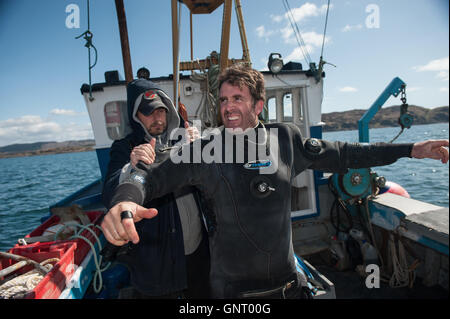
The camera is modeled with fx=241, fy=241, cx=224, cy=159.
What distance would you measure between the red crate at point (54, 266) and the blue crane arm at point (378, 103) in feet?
14.4

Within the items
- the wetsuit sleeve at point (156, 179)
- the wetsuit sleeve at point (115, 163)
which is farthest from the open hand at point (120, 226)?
A: the wetsuit sleeve at point (115, 163)

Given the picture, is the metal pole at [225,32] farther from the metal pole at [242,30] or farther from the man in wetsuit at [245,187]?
the man in wetsuit at [245,187]

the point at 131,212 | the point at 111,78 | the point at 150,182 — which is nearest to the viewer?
the point at 131,212

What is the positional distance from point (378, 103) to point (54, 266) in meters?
4.76

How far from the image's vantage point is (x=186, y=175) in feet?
5.63

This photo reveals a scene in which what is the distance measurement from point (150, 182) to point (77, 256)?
1.74 metres

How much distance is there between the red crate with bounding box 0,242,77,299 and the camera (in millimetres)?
1910

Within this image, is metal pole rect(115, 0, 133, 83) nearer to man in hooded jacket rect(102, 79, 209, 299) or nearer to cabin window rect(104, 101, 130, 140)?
cabin window rect(104, 101, 130, 140)

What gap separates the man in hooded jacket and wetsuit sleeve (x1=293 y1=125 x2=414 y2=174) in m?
1.03

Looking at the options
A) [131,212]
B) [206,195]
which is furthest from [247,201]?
[131,212]

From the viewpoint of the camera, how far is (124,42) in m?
4.30

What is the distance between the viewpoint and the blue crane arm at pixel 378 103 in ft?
12.3

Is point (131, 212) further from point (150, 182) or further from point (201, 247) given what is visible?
point (201, 247)
